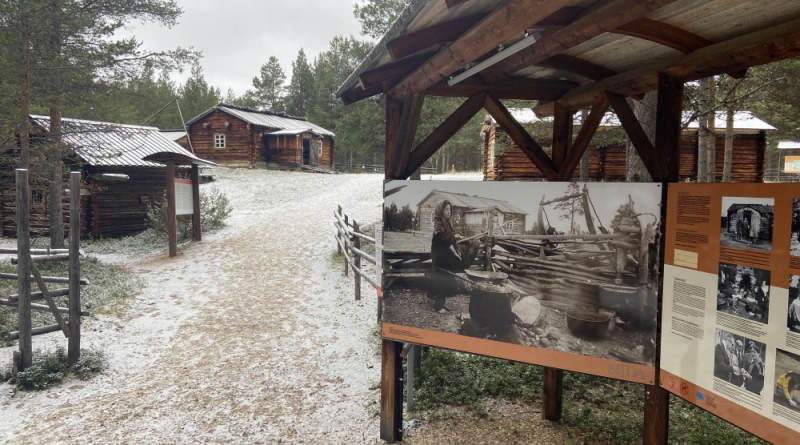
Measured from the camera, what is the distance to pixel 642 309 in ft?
10.2

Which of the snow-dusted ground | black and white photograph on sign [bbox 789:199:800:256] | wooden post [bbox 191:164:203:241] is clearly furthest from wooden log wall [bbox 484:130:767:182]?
black and white photograph on sign [bbox 789:199:800:256]

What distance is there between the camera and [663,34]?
9.58ft

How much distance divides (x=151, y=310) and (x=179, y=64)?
923cm

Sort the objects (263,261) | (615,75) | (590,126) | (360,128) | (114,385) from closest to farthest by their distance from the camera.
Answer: (615,75)
(590,126)
(114,385)
(263,261)
(360,128)

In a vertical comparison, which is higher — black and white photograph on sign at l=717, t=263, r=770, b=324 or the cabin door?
the cabin door

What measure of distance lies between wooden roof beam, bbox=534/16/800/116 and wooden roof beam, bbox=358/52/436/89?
174 centimetres

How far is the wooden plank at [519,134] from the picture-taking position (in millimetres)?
4473

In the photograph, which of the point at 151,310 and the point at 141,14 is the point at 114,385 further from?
the point at 141,14

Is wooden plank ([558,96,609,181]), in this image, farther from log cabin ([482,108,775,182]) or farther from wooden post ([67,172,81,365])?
log cabin ([482,108,775,182])

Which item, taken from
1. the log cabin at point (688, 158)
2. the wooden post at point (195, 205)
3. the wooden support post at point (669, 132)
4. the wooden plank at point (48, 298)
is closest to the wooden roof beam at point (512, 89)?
the wooden support post at point (669, 132)

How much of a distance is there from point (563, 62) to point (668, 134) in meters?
1.18

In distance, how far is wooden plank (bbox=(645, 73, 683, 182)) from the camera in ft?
10.2

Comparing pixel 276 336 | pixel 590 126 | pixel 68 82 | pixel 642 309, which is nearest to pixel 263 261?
pixel 276 336

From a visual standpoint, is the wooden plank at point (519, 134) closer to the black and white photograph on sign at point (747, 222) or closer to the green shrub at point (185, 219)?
the black and white photograph on sign at point (747, 222)
